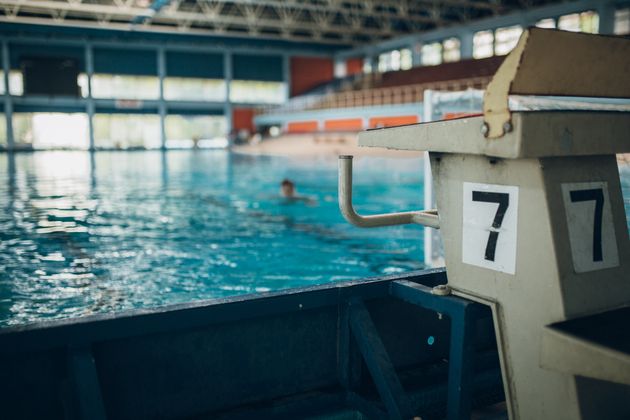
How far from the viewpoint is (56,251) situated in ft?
22.0

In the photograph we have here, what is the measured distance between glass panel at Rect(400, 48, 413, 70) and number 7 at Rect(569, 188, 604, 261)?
37153 mm

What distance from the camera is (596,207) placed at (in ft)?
6.34

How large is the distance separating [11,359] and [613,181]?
7.48 ft

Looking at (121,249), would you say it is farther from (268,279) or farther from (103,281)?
(268,279)

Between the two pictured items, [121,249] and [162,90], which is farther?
[162,90]

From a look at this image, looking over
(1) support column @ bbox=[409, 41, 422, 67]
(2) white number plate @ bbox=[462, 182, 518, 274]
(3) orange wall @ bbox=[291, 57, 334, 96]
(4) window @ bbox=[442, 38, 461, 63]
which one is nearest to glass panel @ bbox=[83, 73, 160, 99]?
(3) orange wall @ bbox=[291, 57, 334, 96]

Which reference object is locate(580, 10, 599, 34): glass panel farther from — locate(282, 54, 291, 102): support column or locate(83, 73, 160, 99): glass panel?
locate(83, 73, 160, 99): glass panel

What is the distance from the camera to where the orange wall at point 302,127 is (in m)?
36.5

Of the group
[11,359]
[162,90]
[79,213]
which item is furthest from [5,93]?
[11,359]

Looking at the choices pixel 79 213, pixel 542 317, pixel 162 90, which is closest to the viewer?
pixel 542 317

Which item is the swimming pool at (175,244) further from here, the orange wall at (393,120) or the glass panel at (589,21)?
the glass panel at (589,21)

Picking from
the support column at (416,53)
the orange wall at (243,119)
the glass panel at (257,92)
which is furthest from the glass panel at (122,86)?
the support column at (416,53)

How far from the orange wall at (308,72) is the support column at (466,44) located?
14233 millimetres

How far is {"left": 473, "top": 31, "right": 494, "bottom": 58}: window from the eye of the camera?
30.8 metres
